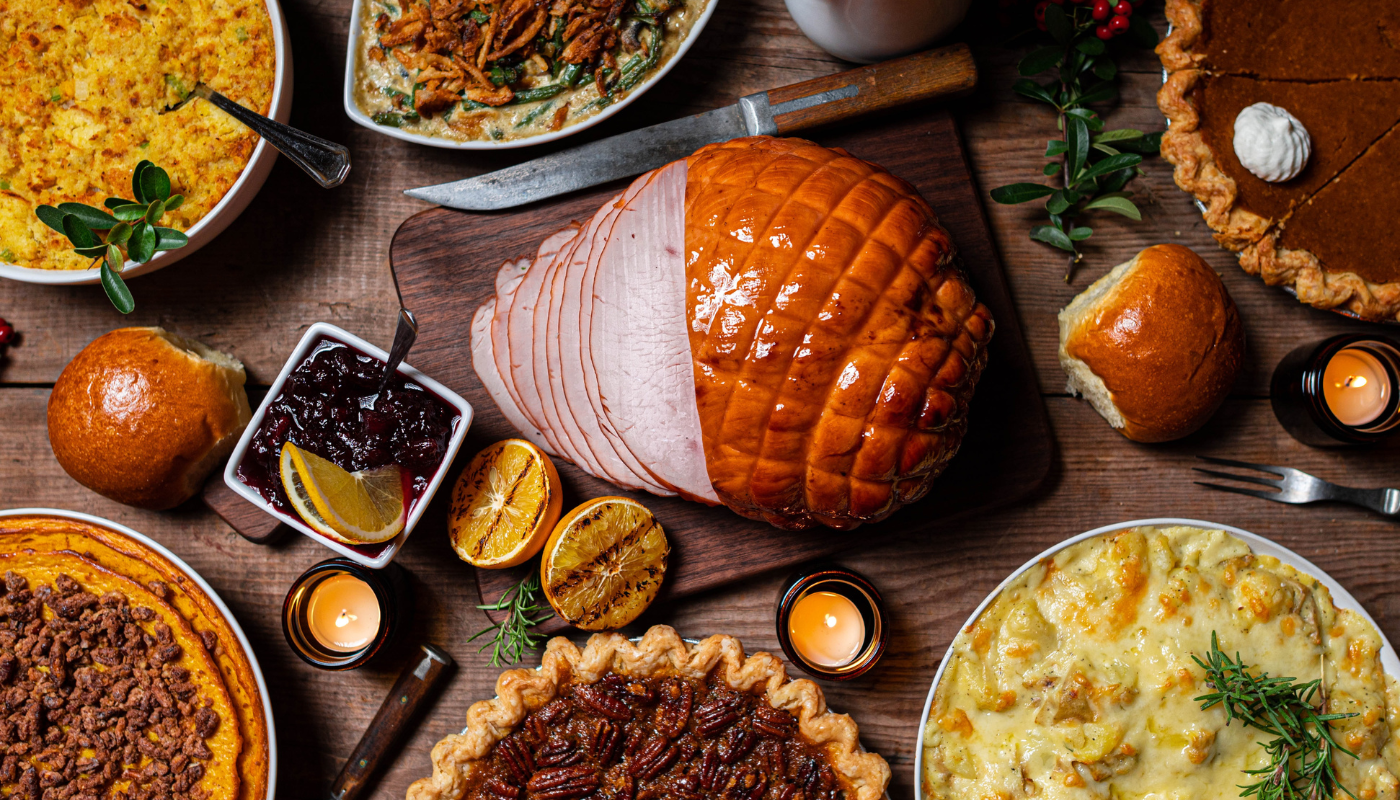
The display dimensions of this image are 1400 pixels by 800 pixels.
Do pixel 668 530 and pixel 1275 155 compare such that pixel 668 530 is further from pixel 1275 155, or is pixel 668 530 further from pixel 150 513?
pixel 1275 155

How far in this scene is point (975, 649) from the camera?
9.09 feet

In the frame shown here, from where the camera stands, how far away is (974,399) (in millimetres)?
2986

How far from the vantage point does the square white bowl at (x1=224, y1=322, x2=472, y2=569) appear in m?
2.58

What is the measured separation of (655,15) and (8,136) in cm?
230

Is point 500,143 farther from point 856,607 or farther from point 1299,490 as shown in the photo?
point 1299,490

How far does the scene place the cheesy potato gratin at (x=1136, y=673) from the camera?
2732 mm

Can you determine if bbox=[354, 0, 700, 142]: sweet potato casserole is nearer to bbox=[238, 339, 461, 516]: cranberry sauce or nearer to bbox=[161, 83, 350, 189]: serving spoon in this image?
bbox=[161, 83, 350, 189]: serving spoon

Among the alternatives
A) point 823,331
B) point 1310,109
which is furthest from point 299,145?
point 1310,109

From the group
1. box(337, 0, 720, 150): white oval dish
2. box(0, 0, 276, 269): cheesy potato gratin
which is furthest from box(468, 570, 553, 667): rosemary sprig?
box(0, 0, 276, 269): cheesy potato gratin

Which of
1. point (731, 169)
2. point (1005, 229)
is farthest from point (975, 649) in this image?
point (731, 169)

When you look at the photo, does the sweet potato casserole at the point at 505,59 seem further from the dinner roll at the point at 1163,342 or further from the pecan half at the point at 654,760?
the pecan half at the point at 654,760

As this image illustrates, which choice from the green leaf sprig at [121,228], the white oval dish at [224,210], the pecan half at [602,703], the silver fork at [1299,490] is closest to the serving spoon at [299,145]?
the white oval dish at [224,210]

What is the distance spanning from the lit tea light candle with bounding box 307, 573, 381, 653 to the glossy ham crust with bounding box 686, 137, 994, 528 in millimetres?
1423

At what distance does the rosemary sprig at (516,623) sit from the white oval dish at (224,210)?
5.34 feet
